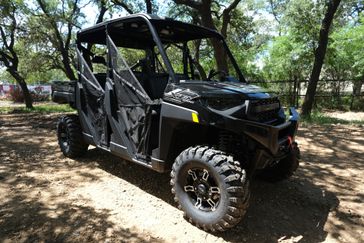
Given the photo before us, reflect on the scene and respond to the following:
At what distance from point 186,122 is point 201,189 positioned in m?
0.76

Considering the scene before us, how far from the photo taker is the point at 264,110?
3.38m

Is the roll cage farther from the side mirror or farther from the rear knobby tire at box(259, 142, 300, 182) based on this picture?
the rear knobby tire at box(259, 142, 300, 182)

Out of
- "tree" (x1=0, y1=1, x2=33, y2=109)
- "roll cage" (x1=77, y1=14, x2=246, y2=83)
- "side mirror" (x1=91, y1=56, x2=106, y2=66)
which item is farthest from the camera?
"tree" (x1=0, y1=1, x2=33, y2=109)

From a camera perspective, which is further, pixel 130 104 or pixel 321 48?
pixel 321 48

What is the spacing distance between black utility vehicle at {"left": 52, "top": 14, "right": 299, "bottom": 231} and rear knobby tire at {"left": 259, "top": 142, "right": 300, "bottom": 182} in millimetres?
14

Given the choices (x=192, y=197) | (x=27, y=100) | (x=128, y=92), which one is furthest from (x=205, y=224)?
(x=27, y=100)

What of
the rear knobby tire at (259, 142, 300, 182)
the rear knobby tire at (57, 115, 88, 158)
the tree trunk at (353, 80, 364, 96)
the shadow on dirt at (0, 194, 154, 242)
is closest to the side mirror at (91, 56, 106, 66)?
the rear knobby tire at (57, 115, 88, 158)

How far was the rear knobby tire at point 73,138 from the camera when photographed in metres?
5.48

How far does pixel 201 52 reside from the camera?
21562 mm

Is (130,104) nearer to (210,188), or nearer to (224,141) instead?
(224,141)

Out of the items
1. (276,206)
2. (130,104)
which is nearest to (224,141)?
(276,206)

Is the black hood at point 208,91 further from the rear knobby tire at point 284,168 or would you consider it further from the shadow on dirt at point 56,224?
the shadow on dirt at point 56,224

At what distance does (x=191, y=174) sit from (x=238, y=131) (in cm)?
76

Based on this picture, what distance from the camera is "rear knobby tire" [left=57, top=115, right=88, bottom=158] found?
5.48 m
